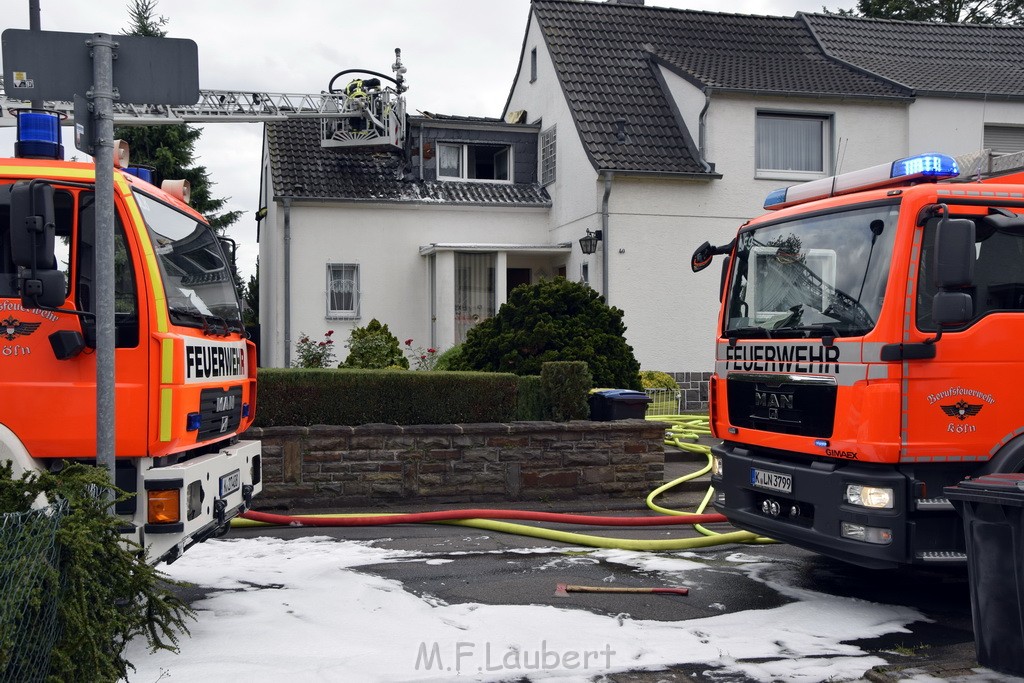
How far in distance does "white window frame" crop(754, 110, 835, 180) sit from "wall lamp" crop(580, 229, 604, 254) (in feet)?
11.3

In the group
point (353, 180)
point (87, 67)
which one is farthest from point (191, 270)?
point (353, 180)

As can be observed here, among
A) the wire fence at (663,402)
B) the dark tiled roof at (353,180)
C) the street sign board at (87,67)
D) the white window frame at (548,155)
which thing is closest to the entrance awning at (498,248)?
the dark tiled roof at (353,180)

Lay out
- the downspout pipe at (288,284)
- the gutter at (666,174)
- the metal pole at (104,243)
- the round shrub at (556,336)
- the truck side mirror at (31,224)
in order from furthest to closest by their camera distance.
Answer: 1. the downspout pipe at (288,284)
2. the gutter at (666,174)
3. the round shrub at (556,336)
4. the truck side mirror at (31,224)
5. the metal pole at (104,243)

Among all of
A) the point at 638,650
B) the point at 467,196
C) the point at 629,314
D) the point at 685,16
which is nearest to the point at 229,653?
the point at 638,650

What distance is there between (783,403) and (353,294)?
1486cm

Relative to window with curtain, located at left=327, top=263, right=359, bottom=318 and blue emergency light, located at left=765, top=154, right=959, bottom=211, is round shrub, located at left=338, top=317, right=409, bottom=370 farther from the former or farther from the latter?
blue emergency light, located at left=765, top=154, right=959, bottom=211

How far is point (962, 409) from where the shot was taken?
5.91 metres

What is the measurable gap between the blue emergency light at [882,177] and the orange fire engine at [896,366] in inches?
0.5

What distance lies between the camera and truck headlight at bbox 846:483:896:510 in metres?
5.80

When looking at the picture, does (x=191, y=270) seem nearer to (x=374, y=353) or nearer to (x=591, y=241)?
(x=374, y=353)

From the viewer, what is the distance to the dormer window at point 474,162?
2183 cm

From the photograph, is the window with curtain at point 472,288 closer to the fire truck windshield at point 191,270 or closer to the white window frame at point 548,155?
the white window frame at point 548,155

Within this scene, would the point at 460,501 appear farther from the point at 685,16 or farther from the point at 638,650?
the point at 685,16

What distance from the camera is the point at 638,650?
5.32 metres
